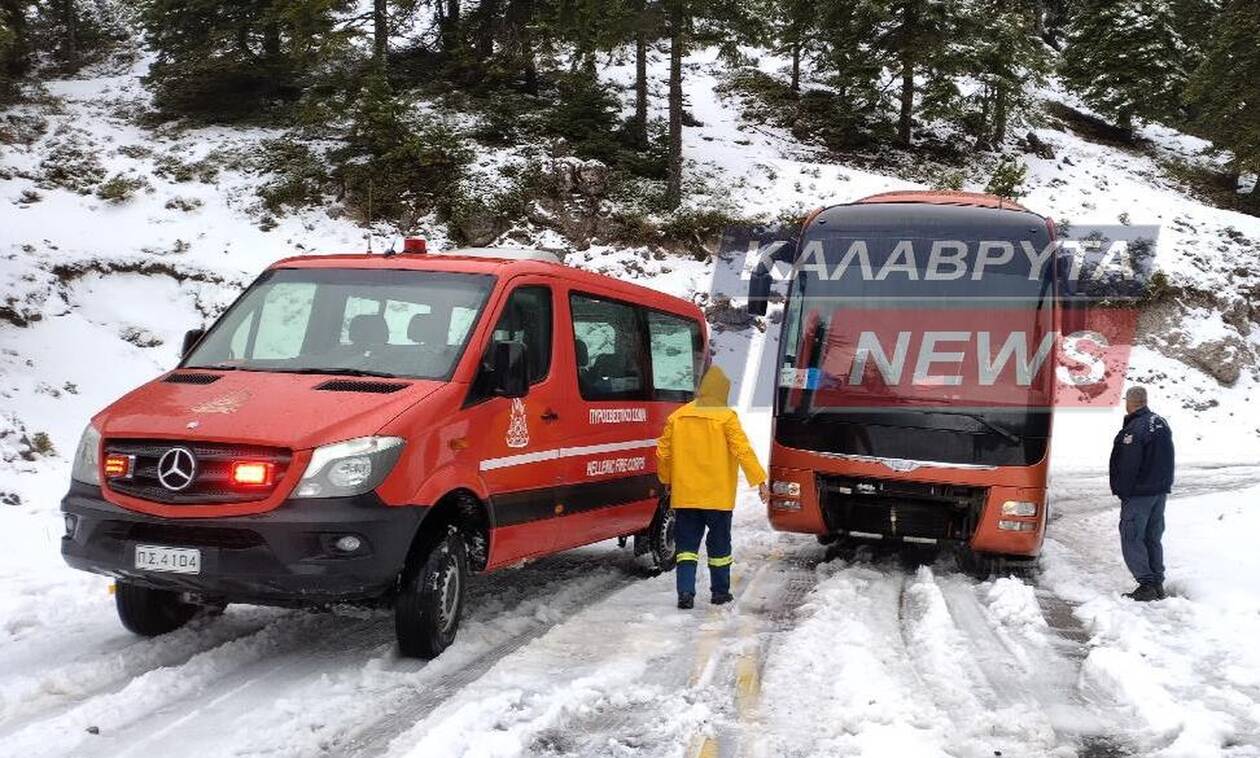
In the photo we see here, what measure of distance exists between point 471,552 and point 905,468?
431 centimetres

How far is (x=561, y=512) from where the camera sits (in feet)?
23.3

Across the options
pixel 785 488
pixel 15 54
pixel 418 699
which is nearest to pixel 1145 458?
pixel 785 488

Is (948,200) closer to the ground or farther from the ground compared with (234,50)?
closer to the ground

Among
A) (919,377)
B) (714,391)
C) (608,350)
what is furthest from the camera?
(919,377)

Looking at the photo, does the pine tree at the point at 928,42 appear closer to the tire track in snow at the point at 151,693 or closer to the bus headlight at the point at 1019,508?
the bus headlight at the point at 1019,508

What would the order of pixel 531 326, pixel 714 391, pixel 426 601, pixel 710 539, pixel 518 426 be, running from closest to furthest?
pixel 426 601, pixel 518 426, pixel 531 326, pixel 714 391, pixel 710 539

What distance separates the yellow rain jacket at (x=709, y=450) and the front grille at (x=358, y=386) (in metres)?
2.45

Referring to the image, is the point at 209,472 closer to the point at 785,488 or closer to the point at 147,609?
the point at 147,609

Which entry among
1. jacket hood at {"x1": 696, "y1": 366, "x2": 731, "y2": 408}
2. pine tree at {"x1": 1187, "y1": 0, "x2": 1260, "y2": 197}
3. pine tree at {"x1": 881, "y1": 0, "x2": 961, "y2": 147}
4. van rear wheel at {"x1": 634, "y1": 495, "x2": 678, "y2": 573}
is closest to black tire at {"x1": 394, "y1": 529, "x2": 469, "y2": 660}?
jacket hood at {"x1": 696, "y1": 366, "x2": 731, "y2": 408}

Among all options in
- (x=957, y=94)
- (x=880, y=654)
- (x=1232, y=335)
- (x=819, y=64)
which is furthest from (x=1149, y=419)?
(x=819, y=64)

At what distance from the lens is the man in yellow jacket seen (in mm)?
7301

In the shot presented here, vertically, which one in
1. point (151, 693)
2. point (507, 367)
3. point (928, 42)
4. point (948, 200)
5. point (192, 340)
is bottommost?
point (151, 693)

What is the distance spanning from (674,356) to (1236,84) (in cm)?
1826

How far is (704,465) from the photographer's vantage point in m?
7.34
